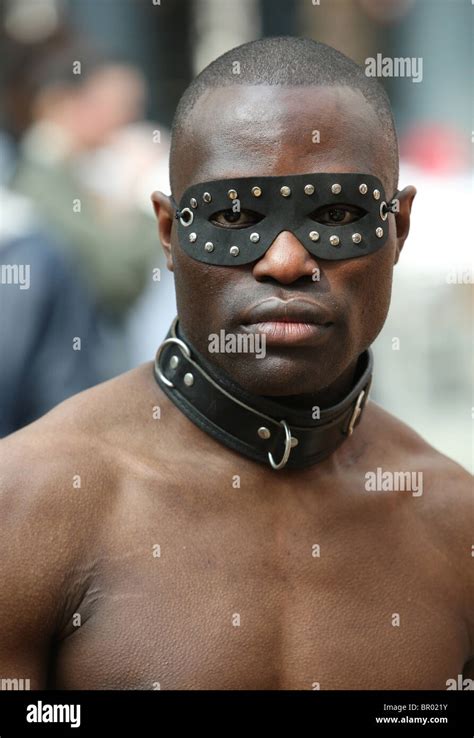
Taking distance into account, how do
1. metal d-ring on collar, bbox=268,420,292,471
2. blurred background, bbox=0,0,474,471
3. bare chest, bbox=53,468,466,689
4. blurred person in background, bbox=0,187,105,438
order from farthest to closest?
blurred background, bbox=0,0,474,471 → blurred person in background, bbox=0,187,105,438 → metal d-ring on collar, bbox=268,420,292,471 → bare chest, bbox=53,468,466,689

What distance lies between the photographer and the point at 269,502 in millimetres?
3568

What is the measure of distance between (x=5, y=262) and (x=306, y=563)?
7.78ft

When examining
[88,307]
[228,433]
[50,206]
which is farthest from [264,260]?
[50,206]

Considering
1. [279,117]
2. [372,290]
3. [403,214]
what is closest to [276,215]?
[279,117]

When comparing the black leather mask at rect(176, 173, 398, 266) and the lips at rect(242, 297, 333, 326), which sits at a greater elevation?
the black leather mask at rect(176, 173, 398, 266)

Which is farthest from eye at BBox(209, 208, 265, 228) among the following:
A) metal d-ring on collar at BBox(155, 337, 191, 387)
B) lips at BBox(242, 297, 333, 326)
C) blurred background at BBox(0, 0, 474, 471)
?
blurred background at BBox(0, 0, 474, 471)

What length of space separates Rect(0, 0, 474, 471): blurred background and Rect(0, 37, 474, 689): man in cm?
174

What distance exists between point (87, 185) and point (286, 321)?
10.7 feet

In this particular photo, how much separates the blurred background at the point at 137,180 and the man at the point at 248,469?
174 cm

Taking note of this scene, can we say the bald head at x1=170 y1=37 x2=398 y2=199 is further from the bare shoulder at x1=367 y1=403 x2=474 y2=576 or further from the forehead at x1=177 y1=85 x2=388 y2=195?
the bare shoulder at x1=367 y1=403 x2=474 y2=576

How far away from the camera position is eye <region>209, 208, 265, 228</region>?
137 inches

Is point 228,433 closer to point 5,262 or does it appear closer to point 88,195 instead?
point 5,262

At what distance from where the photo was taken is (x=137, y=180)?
670cm

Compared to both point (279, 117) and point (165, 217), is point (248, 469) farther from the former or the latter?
point (279, 117)
